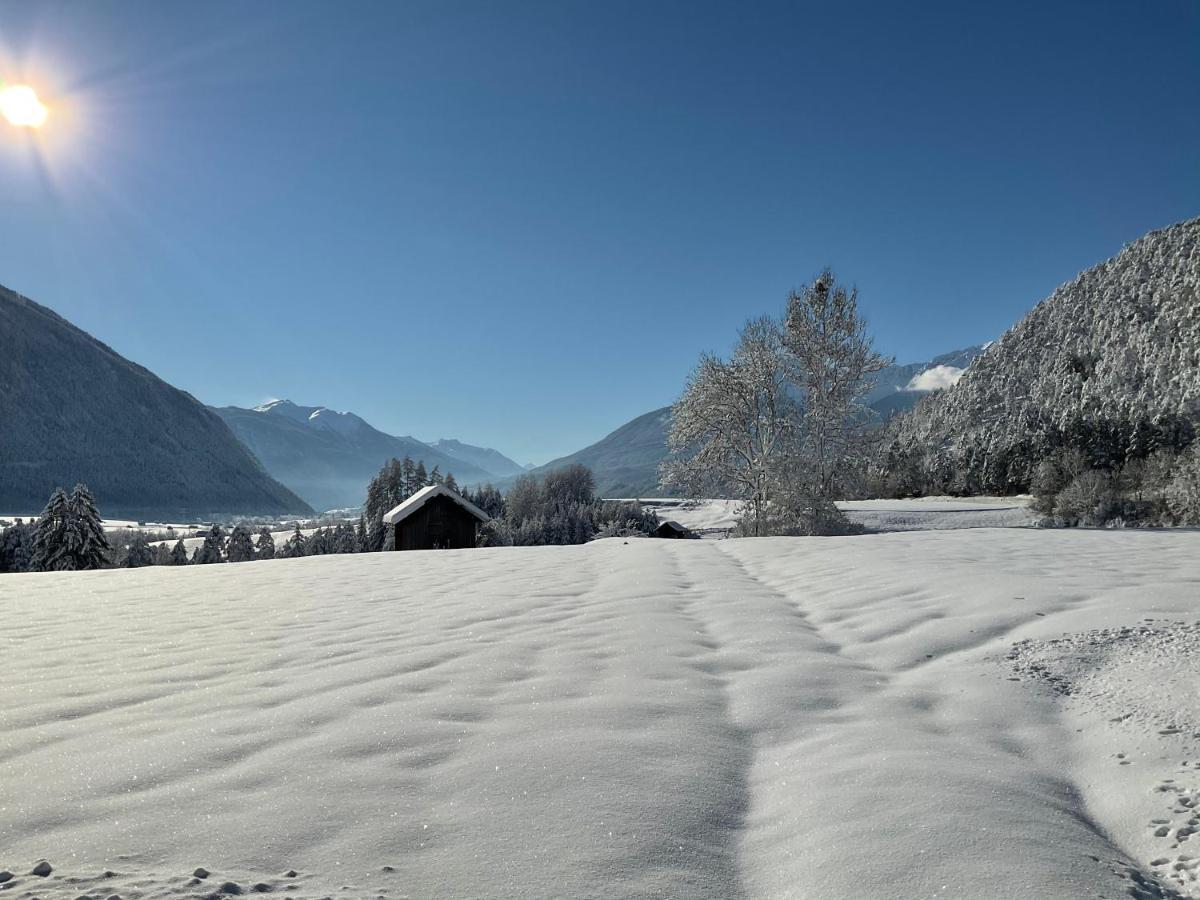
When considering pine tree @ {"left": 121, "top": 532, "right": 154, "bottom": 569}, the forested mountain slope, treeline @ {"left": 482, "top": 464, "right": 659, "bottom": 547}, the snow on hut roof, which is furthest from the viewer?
treeline @ {"left": 482, "top": 464, "right": 659, "bottom": 547}

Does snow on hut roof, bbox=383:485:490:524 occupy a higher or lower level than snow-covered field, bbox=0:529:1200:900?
higher

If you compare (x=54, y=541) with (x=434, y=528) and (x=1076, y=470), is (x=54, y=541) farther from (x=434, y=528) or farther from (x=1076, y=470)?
(x=1076, y=470)

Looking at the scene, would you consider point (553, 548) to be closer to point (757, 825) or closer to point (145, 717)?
point (145, 717)

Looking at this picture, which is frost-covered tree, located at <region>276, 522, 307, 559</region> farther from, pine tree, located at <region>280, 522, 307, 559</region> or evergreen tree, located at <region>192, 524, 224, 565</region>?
evergreen tree, located at <region>192, 524, 224, 565</region>

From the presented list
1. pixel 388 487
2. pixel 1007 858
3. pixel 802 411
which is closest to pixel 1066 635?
pixel 1007 858

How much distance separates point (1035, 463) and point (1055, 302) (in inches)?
2949

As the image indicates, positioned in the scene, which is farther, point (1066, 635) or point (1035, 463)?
point (1035, 463)

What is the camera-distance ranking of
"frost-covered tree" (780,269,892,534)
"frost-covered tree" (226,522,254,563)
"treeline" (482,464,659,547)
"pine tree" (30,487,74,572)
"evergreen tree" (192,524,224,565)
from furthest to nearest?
"treeline" (482,464,659,547) → "frost-covered tree" (226,522,254,563) → "evergreen tree" (192,524,224,565) → "pine tree" (30,487,74,572) → "frost-covered tree" (780,269,892,534)

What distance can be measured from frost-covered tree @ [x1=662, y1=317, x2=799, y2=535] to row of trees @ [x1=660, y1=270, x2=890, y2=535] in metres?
0.03

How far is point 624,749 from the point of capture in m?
2.70

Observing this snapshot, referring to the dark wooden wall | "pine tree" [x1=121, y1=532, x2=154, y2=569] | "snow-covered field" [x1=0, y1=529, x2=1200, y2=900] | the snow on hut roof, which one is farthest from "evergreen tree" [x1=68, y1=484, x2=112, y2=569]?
"snow-covered field" [x1=0, y1=529, x2=1200, y2=900]

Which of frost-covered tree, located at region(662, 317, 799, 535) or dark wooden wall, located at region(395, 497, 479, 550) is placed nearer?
frost-covered tree, located at region(662, 317, 799, 535)

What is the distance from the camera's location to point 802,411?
806 inches

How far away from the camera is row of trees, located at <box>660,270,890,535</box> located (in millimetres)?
19641
